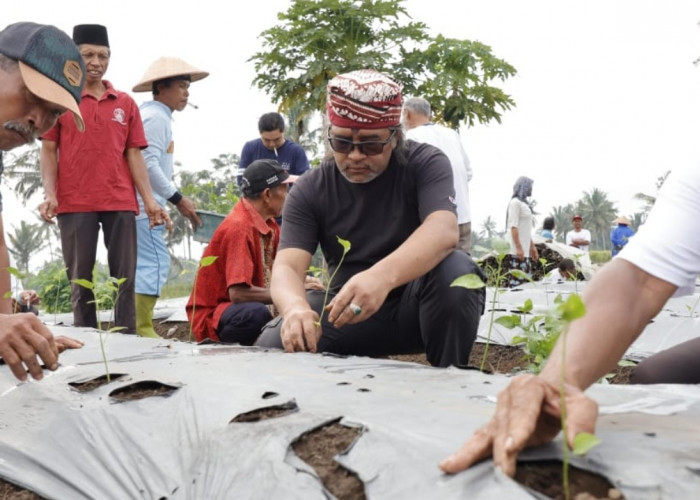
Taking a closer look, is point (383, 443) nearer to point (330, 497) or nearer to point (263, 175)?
point (330, 497)

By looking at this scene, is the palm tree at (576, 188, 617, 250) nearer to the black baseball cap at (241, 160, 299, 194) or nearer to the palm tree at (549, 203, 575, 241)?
the palm tree at (549, 203, 575, 241)

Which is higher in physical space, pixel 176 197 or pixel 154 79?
pixel 154 79

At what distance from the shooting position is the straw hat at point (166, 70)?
3920 mm

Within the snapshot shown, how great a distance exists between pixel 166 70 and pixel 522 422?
11.6ft

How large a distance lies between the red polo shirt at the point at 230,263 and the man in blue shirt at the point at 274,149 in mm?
1754

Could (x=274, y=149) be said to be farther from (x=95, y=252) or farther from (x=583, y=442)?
(x=583, y=442)

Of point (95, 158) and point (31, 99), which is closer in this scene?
point (31, 99)

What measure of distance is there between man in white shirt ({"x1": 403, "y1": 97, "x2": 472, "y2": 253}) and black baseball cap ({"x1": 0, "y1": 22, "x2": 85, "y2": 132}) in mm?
2605

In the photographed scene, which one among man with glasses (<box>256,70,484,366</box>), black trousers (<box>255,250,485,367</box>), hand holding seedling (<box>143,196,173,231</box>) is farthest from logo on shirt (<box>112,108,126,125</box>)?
black trousers (<box>255,250,485,367</box>)

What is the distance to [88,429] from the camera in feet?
4.80

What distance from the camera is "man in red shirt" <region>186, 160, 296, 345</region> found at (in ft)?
9.72

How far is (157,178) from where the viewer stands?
393 cm

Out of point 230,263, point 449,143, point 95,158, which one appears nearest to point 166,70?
point 95,158

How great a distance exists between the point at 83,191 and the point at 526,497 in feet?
9.48
